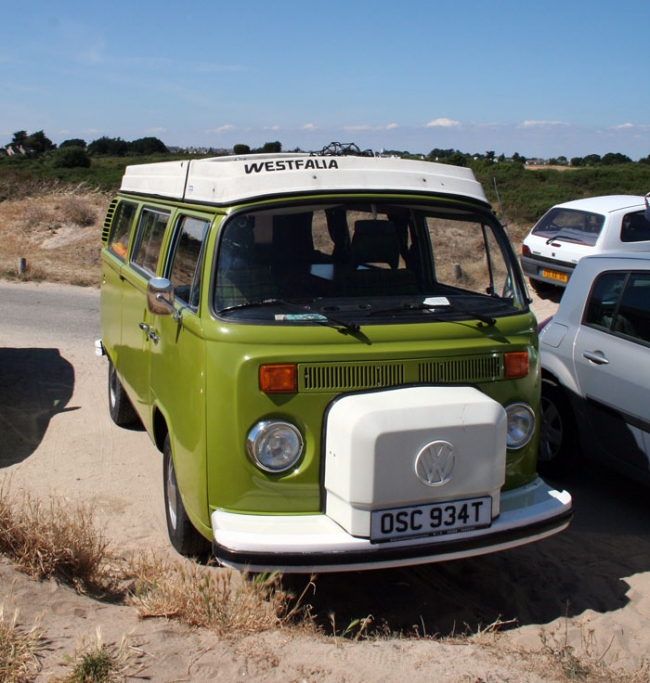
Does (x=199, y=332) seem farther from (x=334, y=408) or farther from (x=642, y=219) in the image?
(x=642, y=219)

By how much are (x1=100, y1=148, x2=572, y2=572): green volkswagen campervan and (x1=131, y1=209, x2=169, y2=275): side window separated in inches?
16.0

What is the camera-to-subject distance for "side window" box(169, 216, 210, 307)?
4098mm

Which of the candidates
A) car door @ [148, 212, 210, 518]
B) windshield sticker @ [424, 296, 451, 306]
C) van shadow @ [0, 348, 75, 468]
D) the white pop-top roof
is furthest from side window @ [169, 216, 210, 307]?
van shadow @ [0, 348, 75, 468]

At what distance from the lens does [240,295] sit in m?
3.92

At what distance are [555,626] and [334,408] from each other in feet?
5.30

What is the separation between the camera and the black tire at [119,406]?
6922 mm

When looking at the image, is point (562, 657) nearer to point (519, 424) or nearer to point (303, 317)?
point (519, 424)

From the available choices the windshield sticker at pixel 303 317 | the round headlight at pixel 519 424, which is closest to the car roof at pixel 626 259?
the round headlight at pixel 519 424

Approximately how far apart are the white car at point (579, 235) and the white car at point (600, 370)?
7955 mm

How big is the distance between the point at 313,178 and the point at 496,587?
8.07ft

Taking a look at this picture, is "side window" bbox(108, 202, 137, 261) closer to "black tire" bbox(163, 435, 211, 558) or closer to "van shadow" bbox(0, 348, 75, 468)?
"van shadow" bbox(0, 348, 75, 468)

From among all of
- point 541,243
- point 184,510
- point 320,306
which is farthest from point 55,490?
point 541,243

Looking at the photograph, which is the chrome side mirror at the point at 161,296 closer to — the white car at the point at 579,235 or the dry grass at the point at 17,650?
the dry grass at the point at 17,650

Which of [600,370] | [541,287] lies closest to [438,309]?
[600,370]
